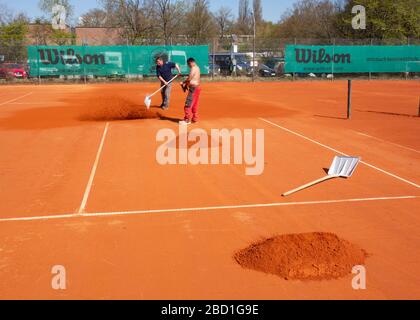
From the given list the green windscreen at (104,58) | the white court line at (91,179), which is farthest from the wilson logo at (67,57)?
the white court line at (91,179)

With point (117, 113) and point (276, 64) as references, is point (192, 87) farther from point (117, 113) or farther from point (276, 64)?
point (276, 64)

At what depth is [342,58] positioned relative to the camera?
1419 inches

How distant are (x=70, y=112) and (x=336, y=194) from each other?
12.1 meters

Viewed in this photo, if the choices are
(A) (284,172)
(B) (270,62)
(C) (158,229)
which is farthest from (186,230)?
(B) (270,62)

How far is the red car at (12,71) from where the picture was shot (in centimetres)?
3203

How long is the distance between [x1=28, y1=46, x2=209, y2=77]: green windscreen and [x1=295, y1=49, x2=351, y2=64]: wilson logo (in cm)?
748

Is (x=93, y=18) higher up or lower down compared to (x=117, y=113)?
higher up

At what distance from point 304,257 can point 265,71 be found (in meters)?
33.0

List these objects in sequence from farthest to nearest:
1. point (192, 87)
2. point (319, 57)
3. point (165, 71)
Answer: point (319, 57), point (165, 71), point (192, 87)

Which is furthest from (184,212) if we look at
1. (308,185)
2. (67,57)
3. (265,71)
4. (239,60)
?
(239,60)

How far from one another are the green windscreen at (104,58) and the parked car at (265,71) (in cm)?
558

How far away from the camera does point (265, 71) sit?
36.8 metres

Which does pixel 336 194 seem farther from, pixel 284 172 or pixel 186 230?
pixel 186 230
